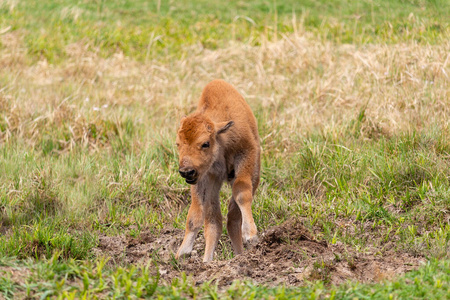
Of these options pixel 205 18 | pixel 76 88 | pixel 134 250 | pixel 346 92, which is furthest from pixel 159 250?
pixel 205 18

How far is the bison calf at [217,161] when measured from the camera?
5.64 meters

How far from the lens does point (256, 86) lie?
454 inches

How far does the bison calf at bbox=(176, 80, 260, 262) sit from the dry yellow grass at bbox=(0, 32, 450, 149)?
2.69 meters

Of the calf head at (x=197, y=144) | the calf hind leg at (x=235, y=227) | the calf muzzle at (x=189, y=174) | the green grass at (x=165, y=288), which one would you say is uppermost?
the calf head at (x=197, y=144)

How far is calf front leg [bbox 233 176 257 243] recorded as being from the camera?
18.9 feet

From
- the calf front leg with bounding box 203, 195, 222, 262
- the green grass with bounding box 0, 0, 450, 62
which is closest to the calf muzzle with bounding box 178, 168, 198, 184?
the calf front leg with bounding box 203, 195, 222, 262

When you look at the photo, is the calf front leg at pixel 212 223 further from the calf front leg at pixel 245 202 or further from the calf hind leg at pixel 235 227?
the calf front leg at pixel 245 202

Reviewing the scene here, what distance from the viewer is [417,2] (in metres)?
12.5

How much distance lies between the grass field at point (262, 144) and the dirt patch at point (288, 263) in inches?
1.0

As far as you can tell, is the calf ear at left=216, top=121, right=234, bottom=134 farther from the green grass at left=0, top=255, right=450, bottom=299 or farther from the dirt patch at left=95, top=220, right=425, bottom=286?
the green grass at left=0, top=255, right=450, bottom=299

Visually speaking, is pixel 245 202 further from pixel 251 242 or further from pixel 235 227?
pixel 235 227

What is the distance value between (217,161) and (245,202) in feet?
1.76

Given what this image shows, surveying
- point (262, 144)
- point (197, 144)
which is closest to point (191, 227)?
point (197, 144)

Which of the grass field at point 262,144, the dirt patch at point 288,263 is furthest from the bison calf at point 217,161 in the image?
the grass field at point 262,144
